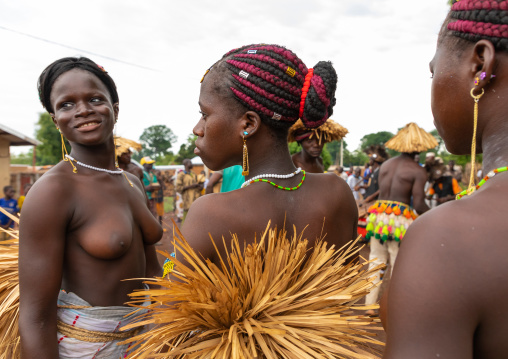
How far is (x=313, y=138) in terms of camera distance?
498 cm

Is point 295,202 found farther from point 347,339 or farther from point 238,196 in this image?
point 347,339

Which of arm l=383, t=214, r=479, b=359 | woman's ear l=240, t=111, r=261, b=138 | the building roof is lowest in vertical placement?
arm l=383, t=214, r=479, b=359

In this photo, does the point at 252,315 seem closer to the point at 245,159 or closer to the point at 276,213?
the point at 276,213

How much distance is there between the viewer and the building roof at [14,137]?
11164 mm

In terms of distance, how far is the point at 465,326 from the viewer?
27.0 inches

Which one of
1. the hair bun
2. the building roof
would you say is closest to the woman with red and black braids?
the hair bun

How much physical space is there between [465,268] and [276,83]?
0.95 metres

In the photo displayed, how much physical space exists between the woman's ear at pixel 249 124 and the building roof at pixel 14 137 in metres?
12.2

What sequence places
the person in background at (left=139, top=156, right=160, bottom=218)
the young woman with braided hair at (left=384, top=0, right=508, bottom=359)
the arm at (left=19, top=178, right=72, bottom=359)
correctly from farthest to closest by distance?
the person in background at (left=139, top=156, right=160, bottom=218) → the arm at (left=19, top=178, right=72, bottom=359) → the young woman with braided hair at (left=384, top=0, right=508, bottom=359)

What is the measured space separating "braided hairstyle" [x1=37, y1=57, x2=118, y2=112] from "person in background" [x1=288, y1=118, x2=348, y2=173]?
10.3ft

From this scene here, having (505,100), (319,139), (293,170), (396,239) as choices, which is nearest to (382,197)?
(396,239)

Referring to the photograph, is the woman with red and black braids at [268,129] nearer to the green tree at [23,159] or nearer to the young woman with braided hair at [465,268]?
the young woman with braided hair at [465,268]

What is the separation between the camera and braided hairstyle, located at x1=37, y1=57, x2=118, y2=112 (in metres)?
1.82

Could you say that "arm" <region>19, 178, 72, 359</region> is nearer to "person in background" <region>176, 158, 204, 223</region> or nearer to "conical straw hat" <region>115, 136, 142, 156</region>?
"conical straw hat" <region>115, 136, 142, 156</region>
